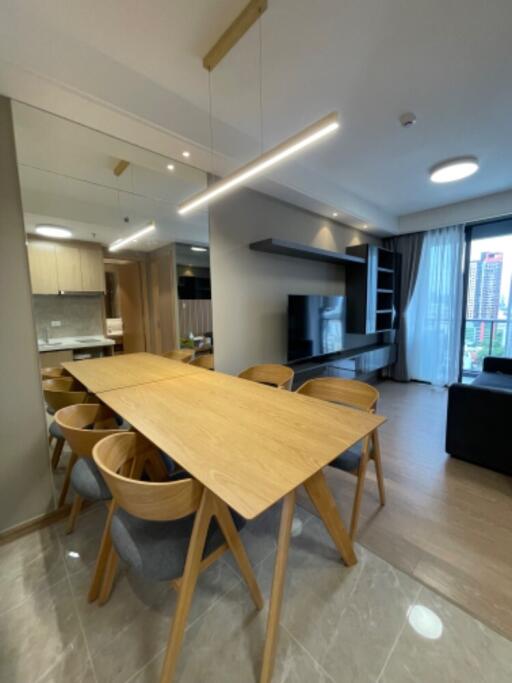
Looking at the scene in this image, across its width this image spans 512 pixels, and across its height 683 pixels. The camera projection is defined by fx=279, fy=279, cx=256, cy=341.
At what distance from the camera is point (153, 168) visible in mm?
2326

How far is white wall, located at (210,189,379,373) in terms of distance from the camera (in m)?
2.81

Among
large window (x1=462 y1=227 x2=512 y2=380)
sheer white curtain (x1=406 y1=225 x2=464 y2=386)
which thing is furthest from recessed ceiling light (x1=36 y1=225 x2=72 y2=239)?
large window (x1=462 y1=227 x2=512 y2=380)

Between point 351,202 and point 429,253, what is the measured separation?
1939 millimetres

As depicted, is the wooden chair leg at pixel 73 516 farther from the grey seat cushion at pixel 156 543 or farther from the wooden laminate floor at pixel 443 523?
the wooden laminate floor at pixel 443 523

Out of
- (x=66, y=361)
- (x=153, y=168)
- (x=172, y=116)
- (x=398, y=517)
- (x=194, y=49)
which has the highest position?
(x=194, y=49)

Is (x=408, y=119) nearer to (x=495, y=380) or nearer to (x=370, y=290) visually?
(x=370, y=290)

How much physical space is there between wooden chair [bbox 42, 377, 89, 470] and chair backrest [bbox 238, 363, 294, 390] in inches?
50.6

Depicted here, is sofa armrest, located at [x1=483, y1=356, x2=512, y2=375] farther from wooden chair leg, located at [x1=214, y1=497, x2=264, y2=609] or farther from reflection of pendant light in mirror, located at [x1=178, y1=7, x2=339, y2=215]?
wooden chair leg, located at [x1=214, y1=497, x2=264, y2=609]

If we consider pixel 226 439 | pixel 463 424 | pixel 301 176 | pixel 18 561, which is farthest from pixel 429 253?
pixel 18 561

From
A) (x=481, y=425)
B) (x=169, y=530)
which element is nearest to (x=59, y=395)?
(x=169, y=530)

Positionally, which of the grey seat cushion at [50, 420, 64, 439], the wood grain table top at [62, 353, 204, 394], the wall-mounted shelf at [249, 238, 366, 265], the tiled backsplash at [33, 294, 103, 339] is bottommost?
the grey seat cushion at [50, 420, 64, 439]

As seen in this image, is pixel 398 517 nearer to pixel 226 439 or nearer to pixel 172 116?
pixel 226 439

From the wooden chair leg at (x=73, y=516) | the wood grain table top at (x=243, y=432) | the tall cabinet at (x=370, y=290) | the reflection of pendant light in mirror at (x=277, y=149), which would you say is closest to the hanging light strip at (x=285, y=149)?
the reflection of pendant light in mirror at (x=277, y=149)

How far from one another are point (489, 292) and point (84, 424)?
220 inches
